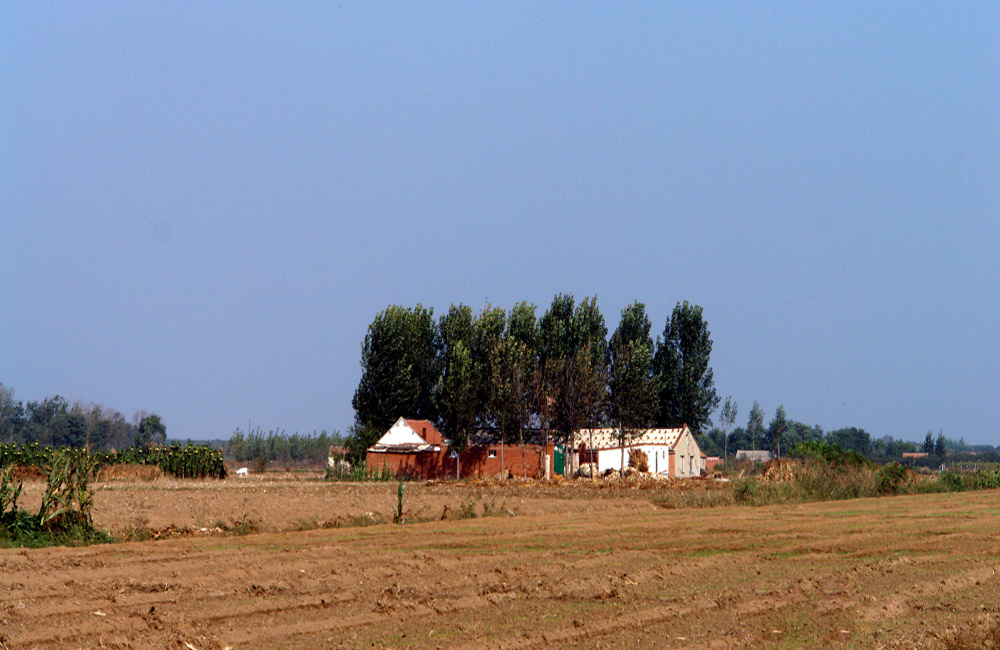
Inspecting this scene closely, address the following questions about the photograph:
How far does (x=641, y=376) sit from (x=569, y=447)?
7453mm

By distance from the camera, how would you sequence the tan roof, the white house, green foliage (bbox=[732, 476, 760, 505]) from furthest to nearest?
the white house
the tan roof
green foliage (bbox=[732, 476, 760, 505])

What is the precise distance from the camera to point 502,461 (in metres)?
56.4

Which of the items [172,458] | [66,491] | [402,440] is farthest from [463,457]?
[66,491]

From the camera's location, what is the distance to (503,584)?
1368cm

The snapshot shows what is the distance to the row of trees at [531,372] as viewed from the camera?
192 feet

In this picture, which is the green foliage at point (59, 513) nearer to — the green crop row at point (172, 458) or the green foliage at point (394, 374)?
the green crop row at point (172, 458)

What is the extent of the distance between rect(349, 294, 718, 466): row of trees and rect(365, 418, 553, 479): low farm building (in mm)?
832

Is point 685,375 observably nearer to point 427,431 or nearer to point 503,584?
point 427,431

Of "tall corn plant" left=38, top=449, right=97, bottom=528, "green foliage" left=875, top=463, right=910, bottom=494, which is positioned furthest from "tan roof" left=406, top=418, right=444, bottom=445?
"tall corn plant" left=38, top=449, right=97, bottom=528

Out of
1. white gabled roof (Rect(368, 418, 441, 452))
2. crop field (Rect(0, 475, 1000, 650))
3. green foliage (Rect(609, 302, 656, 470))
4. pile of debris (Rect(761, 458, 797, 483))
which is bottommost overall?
crop field (Rect(0, 475, 1000, 650))

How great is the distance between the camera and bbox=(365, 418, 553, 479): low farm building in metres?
57.3

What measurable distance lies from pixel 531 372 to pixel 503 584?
4724cm

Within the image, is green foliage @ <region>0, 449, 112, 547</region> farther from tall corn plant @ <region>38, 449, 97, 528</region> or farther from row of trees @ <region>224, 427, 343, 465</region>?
row of trees @ <region>224, 427, 343, 465</region>

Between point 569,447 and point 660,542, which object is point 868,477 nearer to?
point 660,542
